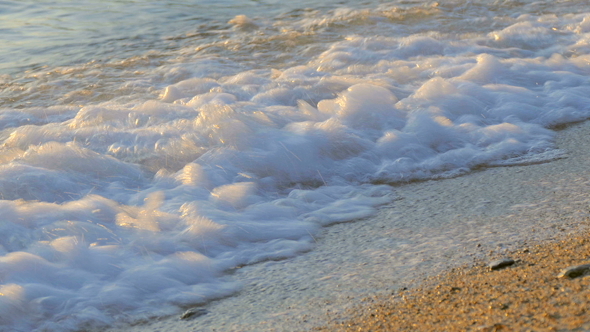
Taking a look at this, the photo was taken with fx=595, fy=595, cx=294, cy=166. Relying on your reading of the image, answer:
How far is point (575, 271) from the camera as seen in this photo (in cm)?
156

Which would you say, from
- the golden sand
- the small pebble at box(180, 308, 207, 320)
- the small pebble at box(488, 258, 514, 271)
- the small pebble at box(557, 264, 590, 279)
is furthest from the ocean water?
the small pebble at box(557, 264, 590, 279)

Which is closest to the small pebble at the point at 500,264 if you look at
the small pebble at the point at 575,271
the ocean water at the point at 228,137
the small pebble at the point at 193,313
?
the small pebble at the point at 575,271

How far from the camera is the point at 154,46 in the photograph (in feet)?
18.0

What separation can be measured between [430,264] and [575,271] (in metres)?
0.40

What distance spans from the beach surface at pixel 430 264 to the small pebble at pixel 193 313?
0.01m

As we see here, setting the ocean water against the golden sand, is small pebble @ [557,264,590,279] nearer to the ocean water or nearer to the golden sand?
the golden sand

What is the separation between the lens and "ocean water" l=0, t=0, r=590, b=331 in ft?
6.54

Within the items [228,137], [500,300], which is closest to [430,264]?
[500,300]

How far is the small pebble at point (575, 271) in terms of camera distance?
155 centimetres

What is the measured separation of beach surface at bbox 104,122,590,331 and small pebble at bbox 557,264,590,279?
30mm

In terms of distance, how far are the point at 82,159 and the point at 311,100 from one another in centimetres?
142

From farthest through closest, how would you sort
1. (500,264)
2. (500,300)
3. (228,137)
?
(228,137), (500,264), (500,300)

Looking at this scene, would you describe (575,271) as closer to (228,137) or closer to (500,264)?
(500,264)

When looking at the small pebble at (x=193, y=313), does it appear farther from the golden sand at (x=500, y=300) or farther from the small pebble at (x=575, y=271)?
the small pebble at (x=575, y=271)
